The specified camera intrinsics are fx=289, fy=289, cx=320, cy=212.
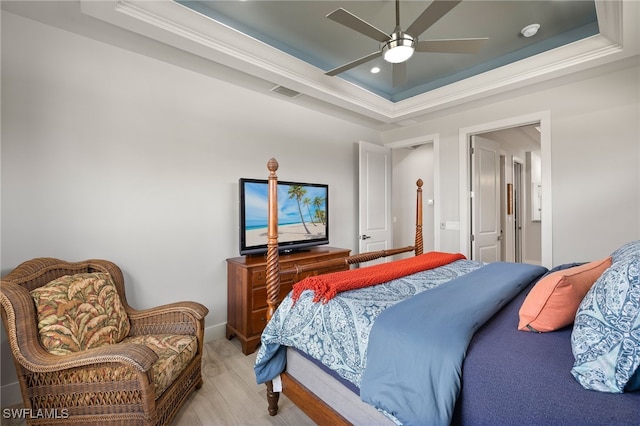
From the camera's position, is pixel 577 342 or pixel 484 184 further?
pixel 484 184

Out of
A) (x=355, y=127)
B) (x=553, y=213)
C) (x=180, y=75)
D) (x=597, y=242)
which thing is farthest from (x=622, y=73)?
(x=180, y=75)

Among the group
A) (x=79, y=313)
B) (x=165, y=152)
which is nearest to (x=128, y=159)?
(x=165, y=152)

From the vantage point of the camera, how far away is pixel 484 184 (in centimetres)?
404

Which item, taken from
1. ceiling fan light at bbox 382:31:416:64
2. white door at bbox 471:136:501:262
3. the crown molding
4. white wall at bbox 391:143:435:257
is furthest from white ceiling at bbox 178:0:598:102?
white wall at bbox 391:143:435:257

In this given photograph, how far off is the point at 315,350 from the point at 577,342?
42.1 inches

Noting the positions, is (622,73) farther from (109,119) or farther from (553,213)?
(109,119)

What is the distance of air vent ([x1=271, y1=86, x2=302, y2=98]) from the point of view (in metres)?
3.22

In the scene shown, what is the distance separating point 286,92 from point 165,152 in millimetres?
1481

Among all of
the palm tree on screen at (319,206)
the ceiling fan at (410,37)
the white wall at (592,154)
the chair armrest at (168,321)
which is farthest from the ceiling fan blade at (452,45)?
the chair armrest at (168,321)

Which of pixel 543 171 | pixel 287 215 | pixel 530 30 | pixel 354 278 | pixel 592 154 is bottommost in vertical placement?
pixel 354 278

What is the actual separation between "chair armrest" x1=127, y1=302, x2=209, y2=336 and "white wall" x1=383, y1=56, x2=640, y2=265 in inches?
143

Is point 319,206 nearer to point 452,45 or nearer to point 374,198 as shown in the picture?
point 374,198

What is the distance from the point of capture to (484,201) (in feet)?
13.2

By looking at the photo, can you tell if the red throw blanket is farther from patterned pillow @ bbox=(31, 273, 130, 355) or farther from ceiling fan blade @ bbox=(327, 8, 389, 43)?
ceiling fan blade @ bbox=(327, 8, 389, 43)
